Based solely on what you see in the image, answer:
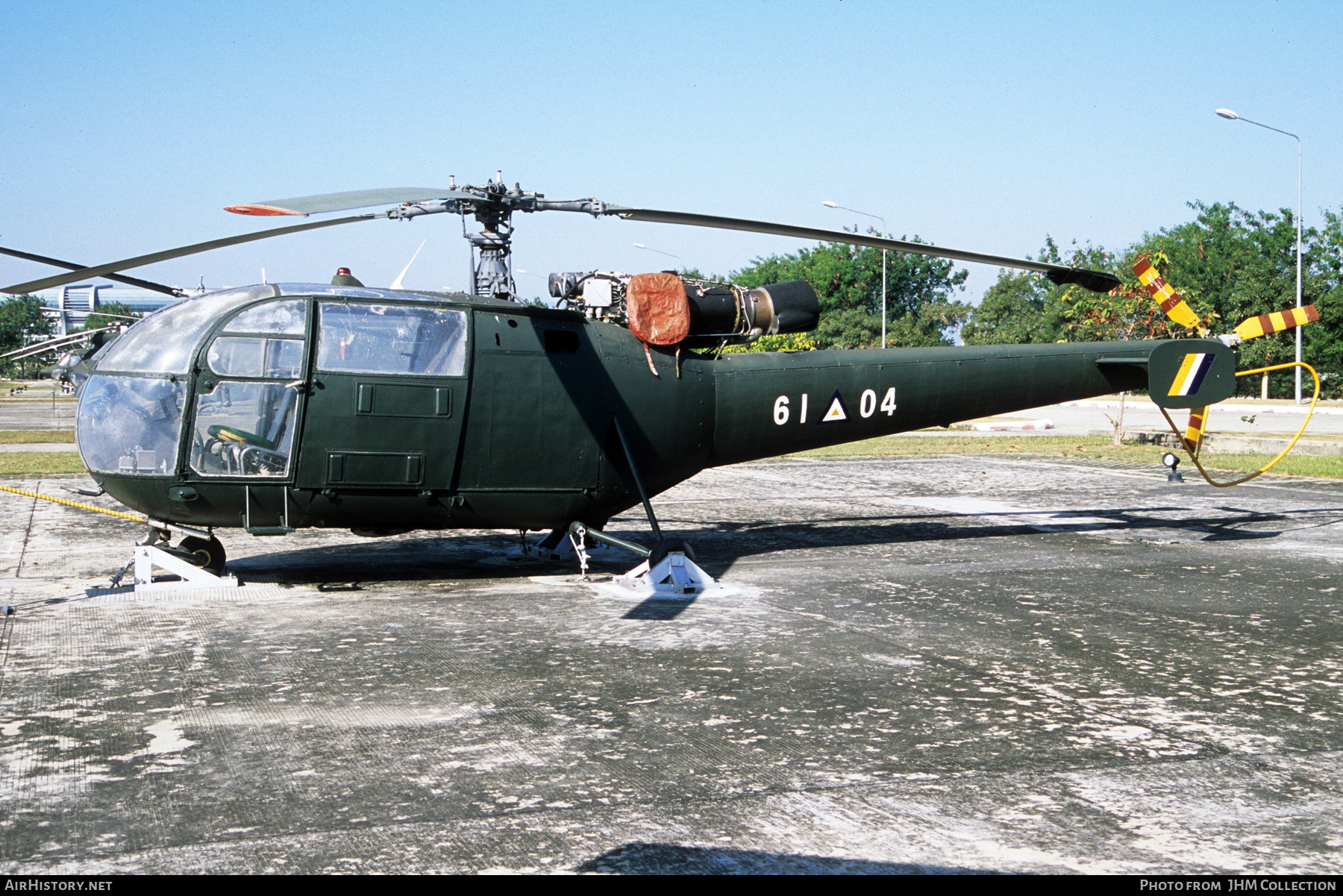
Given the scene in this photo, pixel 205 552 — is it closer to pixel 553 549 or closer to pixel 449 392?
pixel 449 392

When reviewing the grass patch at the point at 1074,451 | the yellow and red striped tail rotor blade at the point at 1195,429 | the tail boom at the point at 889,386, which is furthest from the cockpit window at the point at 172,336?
the grass patch at the point at 1074,451

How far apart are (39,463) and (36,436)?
9.08 meters

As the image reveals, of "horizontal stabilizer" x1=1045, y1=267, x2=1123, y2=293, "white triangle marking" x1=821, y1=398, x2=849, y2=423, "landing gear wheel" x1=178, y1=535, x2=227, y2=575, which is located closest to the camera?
"landing gear wheel" x1=178, y1=535, x2=227, y2=575

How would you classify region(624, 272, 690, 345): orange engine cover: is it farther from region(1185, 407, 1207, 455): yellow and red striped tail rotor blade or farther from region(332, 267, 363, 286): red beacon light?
region(1185, 407, 1207, 455): yellow and red striped tail rotor blade

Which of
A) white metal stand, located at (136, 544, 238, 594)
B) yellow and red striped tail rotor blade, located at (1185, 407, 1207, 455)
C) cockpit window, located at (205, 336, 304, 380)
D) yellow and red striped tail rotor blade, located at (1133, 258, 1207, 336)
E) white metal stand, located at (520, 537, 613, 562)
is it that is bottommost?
white metal stand, located at (520, 537, 613, 562)

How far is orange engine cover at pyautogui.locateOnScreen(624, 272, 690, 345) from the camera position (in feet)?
31.3

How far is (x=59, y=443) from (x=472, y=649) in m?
23.9

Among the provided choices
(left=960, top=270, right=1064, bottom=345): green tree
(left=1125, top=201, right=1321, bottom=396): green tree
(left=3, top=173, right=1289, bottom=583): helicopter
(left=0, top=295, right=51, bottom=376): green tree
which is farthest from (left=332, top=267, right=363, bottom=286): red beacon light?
(left=0, top=295, right=51, bottom=376): green tree

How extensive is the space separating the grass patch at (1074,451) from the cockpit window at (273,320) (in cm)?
1130

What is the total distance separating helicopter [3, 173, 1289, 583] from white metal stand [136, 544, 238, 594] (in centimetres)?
20

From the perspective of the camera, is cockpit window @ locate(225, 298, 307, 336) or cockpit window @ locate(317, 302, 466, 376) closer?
cockpit window @ locate(225, 298, 307, 336)

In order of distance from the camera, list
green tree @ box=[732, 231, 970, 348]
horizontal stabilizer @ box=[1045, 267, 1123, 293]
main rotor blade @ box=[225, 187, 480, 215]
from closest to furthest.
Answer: main rotor blade @ box=[225, 187, 480, 215] < horizontal stabilizer @ box=[1045, 267, 1123, 293] < green tree @ box=[732, 231, 970, 348]

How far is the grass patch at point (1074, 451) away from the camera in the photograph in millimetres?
20234

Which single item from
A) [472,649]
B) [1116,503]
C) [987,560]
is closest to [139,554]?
[472,649]
